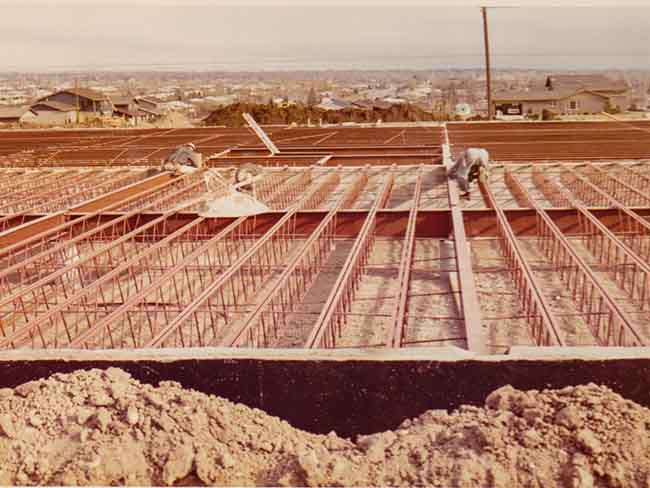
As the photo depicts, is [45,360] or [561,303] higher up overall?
[45,360]

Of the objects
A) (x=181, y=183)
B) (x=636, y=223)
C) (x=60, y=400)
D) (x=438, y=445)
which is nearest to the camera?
(x=438, y=445)

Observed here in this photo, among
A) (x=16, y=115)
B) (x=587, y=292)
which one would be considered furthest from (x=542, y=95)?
(x=587, y=292)

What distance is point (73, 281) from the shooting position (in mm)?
9477

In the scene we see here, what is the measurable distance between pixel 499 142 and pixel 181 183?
10415 millimetres

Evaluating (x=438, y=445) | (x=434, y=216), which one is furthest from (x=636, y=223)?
A: (x=438, y=445)

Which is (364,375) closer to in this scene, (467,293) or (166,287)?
(467,293)

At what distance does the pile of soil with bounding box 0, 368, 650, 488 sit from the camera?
4.18 metres

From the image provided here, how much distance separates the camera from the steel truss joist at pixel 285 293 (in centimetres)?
691

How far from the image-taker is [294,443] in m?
4.72

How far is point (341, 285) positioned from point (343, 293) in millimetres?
198

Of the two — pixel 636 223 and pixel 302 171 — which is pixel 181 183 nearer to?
pixel 302 171

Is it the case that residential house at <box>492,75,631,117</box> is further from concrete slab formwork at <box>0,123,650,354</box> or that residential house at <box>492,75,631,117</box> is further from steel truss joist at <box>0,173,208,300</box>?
steel truss joist at <box>0,173,208,300</box>

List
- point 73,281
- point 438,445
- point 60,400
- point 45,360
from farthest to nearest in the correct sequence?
point 73,281, point 45,360, point 60,400, point 438,445

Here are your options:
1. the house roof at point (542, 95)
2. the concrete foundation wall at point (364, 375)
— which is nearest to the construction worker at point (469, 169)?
the concrete foundation wall at point (364, 375)
